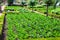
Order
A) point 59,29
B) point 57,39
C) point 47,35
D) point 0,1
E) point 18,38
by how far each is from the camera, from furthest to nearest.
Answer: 1. point 0,1
2. point 59,29
3. point 47,35
4. point 18,38
5. point 57,39

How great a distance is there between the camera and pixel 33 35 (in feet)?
33.9

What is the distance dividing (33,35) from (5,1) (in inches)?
1643

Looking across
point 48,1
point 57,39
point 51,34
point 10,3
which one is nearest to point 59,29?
point 51,34

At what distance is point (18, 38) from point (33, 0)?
1946 centimetres

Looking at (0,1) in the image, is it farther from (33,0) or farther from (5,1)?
(33,0)

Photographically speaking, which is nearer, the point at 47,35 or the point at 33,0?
the point at 47,35

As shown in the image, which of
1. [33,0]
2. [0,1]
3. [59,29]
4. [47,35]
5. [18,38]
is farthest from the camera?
[0,1]

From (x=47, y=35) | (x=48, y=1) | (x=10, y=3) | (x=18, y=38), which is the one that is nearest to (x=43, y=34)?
(x=47, y=35)

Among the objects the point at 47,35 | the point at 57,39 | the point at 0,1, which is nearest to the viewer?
the point at 57,39

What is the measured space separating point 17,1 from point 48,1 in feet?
106

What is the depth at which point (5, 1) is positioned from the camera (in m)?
51.3

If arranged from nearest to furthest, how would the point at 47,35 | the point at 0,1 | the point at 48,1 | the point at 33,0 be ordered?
the point at 47,35 → the point at 48,1 → the point at 33,0 → the point at 0,1

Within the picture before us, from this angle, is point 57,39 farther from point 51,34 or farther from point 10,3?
point 10,3

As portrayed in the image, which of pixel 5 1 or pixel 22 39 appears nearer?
pixel 22 39
